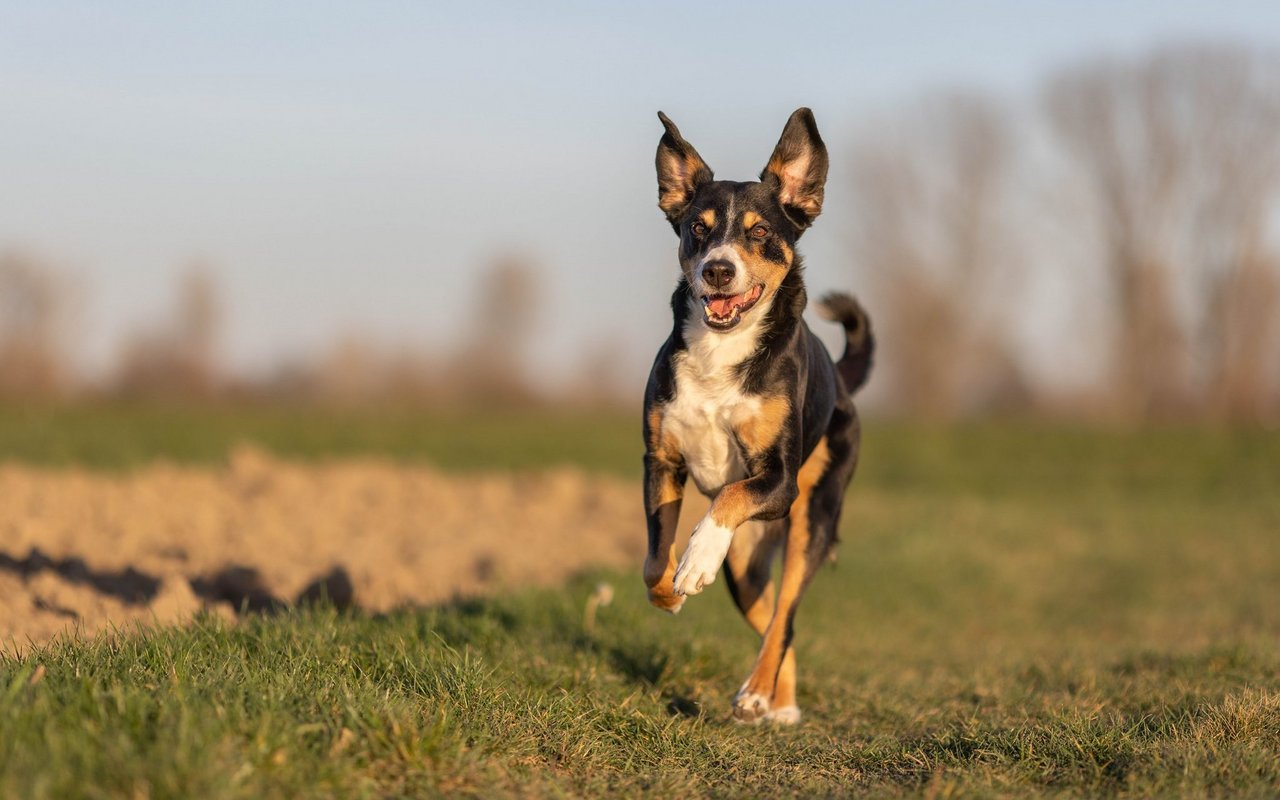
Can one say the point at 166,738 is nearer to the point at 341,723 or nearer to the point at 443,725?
the point at 341,723

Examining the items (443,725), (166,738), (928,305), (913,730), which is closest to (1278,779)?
(913,730)

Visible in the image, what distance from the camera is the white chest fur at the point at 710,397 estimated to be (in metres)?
5.39

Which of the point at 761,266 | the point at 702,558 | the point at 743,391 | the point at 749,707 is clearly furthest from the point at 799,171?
the point at 749,707

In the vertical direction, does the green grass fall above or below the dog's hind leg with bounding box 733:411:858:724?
below

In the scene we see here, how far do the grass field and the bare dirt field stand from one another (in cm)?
119

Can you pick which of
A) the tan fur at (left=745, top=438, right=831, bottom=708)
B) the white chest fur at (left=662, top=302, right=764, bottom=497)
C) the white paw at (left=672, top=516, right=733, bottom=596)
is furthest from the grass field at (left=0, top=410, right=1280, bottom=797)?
the white chest fur at (left=662, top=302, right=764, bottom=497)

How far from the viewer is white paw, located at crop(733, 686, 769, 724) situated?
554 centimetres

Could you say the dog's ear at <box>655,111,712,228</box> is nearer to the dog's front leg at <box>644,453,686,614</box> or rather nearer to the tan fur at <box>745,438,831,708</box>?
the dog's front leg at <box>644,453,686,614</box>

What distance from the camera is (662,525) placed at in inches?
217

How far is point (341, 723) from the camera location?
13.2 ft

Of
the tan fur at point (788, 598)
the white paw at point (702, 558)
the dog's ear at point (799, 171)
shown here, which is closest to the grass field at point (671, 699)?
the tan fur at point (788, 598)

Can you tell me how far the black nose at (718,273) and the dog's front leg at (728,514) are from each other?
0.82 meters

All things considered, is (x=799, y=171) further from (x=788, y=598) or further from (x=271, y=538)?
(x=271, y=538)

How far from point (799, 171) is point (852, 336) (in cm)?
163
